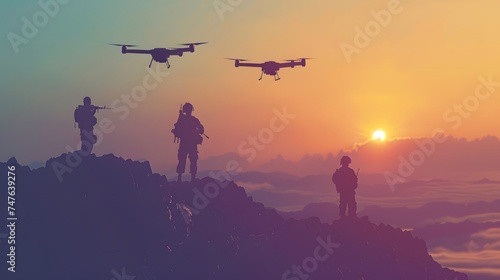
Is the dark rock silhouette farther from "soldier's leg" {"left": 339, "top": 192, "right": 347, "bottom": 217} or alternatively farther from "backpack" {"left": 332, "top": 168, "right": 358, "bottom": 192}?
"backpack" {"left": 332, "top": 168, "right": 358, "bottom": 192}

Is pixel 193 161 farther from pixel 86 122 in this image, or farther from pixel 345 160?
pixel 345 160

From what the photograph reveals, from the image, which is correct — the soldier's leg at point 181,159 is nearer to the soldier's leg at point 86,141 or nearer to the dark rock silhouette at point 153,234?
the dark rock silhouette at point 153,234

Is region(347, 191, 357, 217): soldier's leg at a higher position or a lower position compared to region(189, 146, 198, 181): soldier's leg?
lower

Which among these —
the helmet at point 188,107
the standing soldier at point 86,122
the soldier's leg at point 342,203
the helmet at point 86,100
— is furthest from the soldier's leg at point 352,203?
the helmet at point 86,100

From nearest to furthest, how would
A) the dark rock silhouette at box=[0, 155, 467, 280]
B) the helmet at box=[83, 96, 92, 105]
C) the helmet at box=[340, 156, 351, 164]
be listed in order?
the dark rock silhouette at box=[0, 155, 467, 280] < the helmet at box=[340, 156, 351, 164] < the helmet at box=[83, 96, 92, 105]

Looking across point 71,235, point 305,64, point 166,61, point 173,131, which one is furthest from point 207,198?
point 305,64

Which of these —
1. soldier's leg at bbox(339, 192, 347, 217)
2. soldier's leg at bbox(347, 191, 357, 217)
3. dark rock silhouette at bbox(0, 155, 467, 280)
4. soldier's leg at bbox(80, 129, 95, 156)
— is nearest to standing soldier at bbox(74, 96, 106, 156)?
soldier's leg at bbox(80, 129, 95, 156)

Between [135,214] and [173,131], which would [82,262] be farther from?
[173,131]
